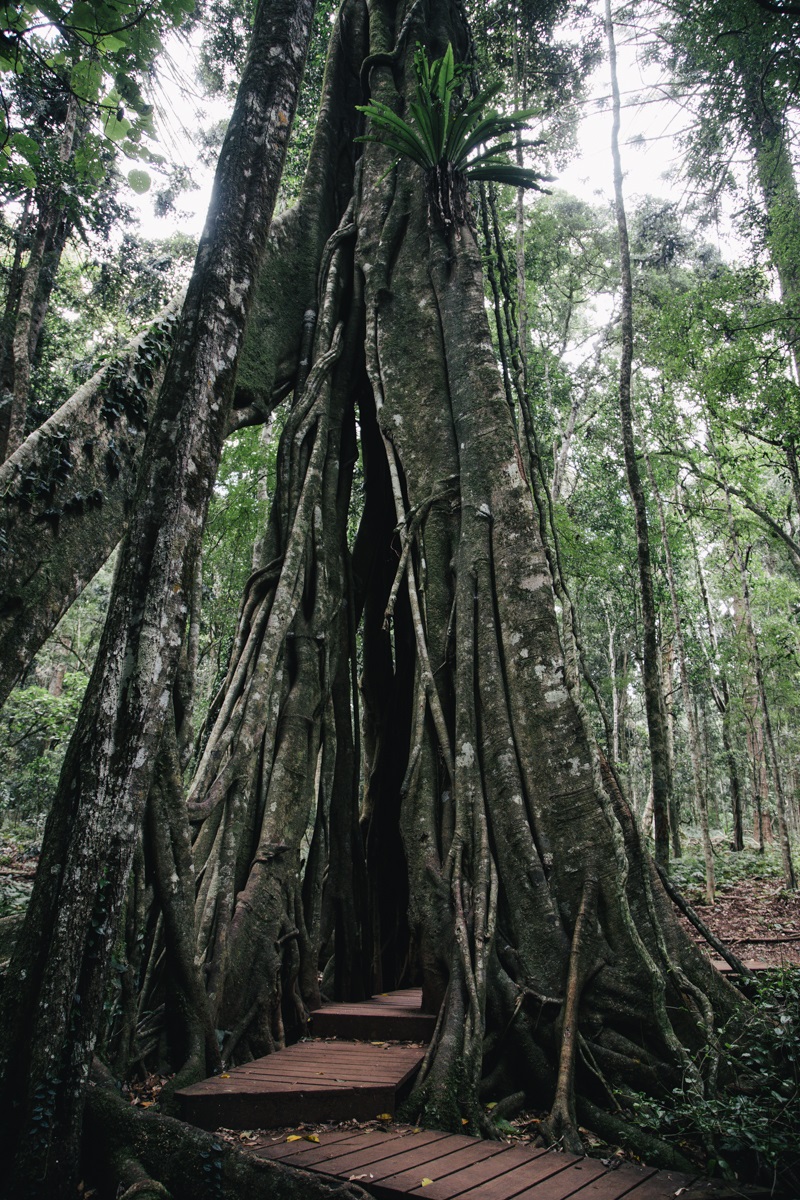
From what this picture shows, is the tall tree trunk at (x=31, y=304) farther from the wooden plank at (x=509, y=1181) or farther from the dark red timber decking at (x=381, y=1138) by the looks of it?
the wooden plank at (x=509, y=1181)

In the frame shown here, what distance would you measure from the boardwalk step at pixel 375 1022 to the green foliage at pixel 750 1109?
1.08m

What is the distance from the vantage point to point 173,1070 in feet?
9.45

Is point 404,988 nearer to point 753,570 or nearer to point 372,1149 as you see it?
point 372,1149

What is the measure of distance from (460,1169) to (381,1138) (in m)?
0.39

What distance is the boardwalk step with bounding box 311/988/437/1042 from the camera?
3.34m

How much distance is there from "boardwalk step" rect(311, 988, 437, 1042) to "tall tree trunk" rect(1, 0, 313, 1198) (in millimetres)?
1758

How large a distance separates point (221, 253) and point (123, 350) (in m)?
1.58

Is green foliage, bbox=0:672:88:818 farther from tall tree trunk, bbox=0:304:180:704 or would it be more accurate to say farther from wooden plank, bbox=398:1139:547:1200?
wooden plank, bbox=398:1139:547:1200

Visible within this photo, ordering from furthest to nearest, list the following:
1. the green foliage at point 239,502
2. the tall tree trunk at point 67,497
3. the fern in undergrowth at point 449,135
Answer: the green foliage at point 239,502
the fern in undergrowth at point 449,135
the tall tree trunk at point 67,497

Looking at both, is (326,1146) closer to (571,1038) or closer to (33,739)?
(571,1038)

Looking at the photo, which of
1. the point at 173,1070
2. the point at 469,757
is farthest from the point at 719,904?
the point at 173,1070

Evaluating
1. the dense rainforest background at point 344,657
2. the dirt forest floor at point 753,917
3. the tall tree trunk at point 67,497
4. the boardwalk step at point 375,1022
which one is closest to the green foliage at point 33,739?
the dense rainforest background at point 344,657

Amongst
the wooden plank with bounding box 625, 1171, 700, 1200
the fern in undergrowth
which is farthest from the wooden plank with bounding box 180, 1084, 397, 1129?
the fern in undergrowth

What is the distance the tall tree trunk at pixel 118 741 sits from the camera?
1929mm
